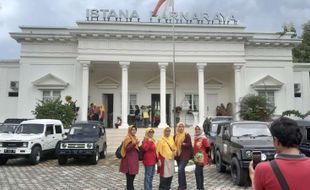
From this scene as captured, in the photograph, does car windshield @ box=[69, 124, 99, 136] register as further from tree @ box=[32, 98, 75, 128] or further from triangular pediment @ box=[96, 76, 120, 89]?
triangular pediment @ box=[96, 76, 120, 89]

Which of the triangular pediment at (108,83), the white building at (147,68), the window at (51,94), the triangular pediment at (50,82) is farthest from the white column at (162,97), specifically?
the window at (51,94)

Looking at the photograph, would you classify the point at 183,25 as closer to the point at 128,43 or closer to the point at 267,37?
the point at 128,43

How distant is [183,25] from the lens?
94.8 ft

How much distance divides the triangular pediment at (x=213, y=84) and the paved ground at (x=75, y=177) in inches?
645

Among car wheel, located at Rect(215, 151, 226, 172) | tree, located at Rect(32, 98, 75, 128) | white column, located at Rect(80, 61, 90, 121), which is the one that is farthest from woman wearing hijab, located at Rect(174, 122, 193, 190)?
white column, located at Rect(80, 61, 90, 121)

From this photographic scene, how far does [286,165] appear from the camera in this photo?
2588 millimetres

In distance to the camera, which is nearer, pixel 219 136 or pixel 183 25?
pixel 219 136

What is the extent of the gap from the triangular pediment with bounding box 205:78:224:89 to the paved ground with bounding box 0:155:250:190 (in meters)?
16.4

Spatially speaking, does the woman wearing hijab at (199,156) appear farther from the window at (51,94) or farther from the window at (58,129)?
the window at (51,94)

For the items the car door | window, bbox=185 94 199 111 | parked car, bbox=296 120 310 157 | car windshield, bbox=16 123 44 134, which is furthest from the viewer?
window, bbox=185 94 199 111

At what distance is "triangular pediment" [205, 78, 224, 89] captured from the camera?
1230 inches

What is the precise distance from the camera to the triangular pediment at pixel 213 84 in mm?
31234

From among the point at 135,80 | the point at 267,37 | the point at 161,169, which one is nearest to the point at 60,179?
the point at 161,169

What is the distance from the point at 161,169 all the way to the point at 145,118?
66.6 feet
